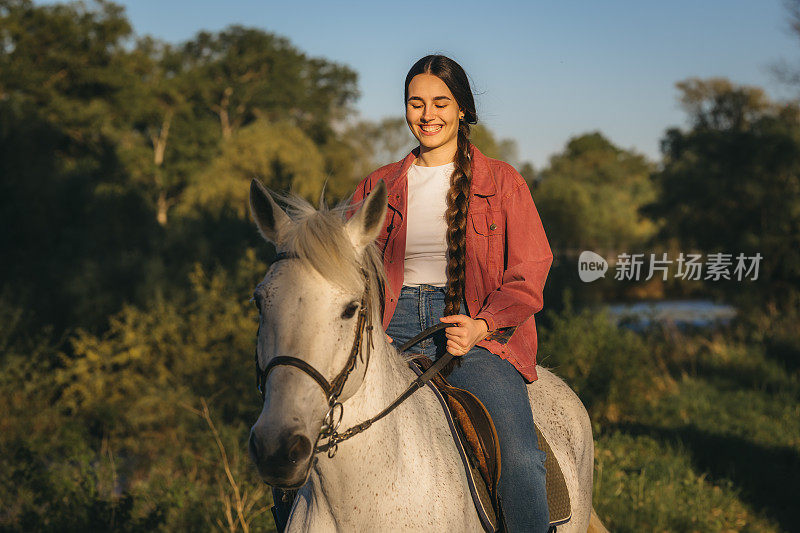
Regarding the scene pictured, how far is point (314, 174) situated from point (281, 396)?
29082 millimetres

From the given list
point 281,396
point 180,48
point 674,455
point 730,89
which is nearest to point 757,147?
point 730,89

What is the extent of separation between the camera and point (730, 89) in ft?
77.7

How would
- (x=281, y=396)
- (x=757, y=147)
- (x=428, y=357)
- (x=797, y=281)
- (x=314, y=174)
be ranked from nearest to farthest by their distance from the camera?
(x=281, y=396), (x=428, y=357), (x=797, y=281), (x=757, y=147), (x=314, y=174)

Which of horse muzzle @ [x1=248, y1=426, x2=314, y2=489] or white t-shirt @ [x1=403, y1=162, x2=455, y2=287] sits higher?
white t-shirt @ [x1=403, y1=162, x2=455, y2=287]

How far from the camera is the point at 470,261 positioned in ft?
10.00

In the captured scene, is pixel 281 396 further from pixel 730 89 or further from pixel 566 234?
pixel 566 234

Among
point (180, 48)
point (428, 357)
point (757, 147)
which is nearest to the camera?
point (428, 357)

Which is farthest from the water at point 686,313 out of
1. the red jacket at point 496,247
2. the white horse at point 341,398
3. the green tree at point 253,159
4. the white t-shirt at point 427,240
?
the green tree at point 253,159

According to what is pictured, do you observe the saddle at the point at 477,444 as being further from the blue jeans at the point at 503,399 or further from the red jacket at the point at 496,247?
the red jacket at the point at 496,247

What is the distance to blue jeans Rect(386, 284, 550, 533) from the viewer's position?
2.85 metres

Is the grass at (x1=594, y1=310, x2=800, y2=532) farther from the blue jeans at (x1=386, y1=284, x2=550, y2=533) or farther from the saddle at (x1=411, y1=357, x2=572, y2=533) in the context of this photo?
the saddle at (x1=411, y1=357, x2=572, y2=533)

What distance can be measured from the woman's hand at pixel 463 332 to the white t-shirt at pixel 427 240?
37 centimetres

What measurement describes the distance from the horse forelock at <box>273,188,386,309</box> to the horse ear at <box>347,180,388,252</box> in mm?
38

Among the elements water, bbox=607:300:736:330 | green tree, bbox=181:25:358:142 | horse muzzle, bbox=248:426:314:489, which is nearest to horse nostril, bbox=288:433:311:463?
horse muzzle, bbox=248:426:314:489
